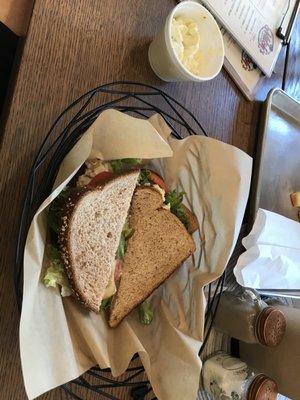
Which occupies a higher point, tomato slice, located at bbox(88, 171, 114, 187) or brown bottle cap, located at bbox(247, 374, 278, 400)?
tomato slice, located at bbox(88, 171, 114, 187)

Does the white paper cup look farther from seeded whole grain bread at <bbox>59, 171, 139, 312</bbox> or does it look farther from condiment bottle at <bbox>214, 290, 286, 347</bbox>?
condiment bottle at <bbox>214, 290, 286, 347</bbox>

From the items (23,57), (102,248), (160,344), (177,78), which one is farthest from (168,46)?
(160,344)

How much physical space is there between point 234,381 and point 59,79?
598 mm

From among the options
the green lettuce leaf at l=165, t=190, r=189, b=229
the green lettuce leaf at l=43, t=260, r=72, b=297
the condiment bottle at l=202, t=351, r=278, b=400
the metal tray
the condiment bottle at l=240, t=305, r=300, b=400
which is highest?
the metal tray

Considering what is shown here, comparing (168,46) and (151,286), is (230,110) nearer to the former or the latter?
(168,46)

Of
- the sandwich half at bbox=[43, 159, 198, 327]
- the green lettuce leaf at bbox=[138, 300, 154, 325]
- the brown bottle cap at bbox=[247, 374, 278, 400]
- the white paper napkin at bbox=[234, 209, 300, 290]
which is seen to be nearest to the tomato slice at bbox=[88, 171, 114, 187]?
the sandwich half at bbox=[43, 159, 198, 327]

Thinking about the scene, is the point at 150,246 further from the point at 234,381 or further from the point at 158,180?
the point at 234,381

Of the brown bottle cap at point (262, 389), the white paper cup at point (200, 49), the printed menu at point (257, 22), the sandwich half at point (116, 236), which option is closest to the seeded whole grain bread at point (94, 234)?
the sandwich half at point (116, 236)

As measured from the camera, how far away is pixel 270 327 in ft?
2.60

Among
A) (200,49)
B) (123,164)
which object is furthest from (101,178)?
(200,49)

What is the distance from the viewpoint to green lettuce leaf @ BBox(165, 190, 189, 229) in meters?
0.78

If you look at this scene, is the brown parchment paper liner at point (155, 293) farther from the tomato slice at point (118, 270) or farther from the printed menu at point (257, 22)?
the printed menu at point (257, 22)

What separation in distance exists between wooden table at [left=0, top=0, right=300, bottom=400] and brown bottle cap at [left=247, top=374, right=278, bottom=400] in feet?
0.91

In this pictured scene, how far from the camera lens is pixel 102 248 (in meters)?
0.68
